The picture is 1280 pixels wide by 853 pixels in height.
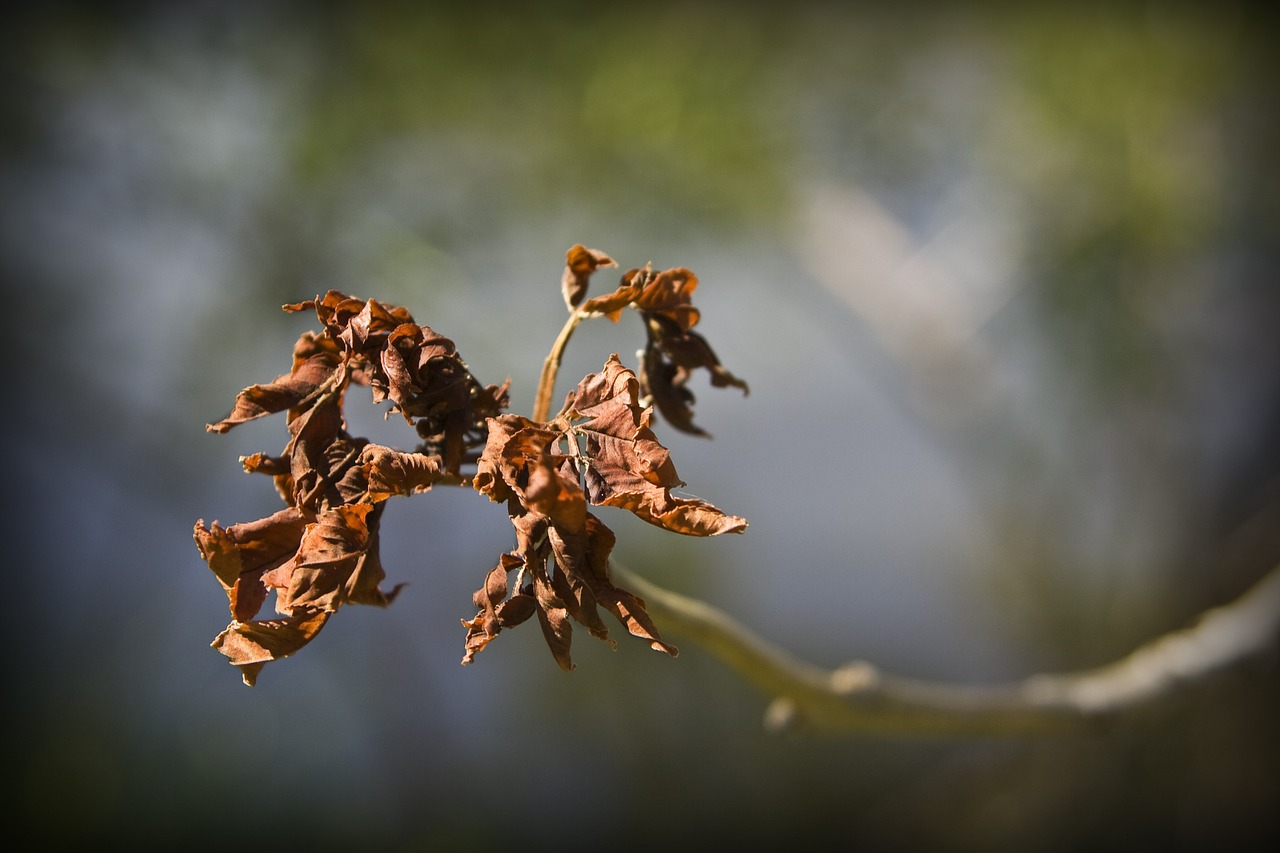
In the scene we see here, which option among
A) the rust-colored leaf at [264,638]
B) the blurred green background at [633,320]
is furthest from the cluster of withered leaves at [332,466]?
the blurred green background at [633,320]

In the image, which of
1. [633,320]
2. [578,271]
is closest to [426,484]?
[578,271]

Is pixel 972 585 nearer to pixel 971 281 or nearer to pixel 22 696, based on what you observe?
pixel 971 281

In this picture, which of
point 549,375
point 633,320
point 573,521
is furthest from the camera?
point 633,320

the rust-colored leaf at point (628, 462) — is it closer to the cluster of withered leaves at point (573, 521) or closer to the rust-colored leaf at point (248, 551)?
the cluster of withered leaves at point (573, 521)

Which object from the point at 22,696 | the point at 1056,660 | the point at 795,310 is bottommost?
the point at 1056,660

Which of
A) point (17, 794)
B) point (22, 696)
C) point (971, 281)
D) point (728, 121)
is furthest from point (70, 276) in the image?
point (971, 281)

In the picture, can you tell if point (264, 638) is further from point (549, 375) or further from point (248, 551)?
point (549, 375)

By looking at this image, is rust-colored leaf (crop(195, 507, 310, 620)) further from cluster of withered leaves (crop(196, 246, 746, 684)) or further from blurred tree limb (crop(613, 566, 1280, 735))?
blurred tree limb (crop(613, 566, 1280, 735))

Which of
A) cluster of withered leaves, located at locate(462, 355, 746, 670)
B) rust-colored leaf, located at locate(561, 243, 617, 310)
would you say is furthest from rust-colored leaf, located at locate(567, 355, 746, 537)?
rust-colored leaf, located at locate(561, 243, 617, 310)
